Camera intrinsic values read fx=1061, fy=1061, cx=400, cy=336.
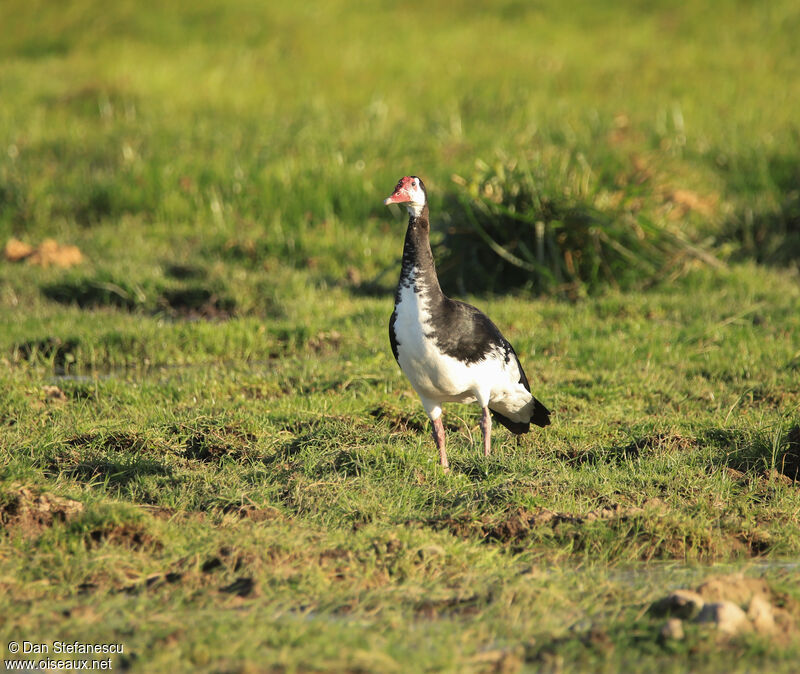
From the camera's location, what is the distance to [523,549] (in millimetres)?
4598

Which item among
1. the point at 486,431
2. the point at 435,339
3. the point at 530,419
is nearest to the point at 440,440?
the point at 486,431

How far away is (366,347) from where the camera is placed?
8172mm

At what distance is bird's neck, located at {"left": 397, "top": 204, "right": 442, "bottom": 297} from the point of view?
556cm

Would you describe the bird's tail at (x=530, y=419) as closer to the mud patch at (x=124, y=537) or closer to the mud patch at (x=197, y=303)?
the mud patch at (x=124, y=537)

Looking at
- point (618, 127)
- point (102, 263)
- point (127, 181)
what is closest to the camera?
point (102, 263)

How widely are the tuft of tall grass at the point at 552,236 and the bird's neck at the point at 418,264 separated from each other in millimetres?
3895

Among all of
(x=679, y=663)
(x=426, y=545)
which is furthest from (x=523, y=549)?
(x=679, y=663)

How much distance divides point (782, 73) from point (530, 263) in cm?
908

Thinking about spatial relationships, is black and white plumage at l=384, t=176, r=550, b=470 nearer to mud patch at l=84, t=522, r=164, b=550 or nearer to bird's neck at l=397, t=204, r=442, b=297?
bird's neck at l=397, t=204, r=442, b=297

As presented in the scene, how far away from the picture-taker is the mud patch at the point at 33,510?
4559mm

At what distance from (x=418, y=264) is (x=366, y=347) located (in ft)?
8.67

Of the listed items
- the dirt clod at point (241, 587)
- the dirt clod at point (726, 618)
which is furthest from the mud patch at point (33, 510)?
the dirt clod at point (726, 618)

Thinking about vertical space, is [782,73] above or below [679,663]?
above

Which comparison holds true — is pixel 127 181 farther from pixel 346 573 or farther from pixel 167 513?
pixel 346 573
